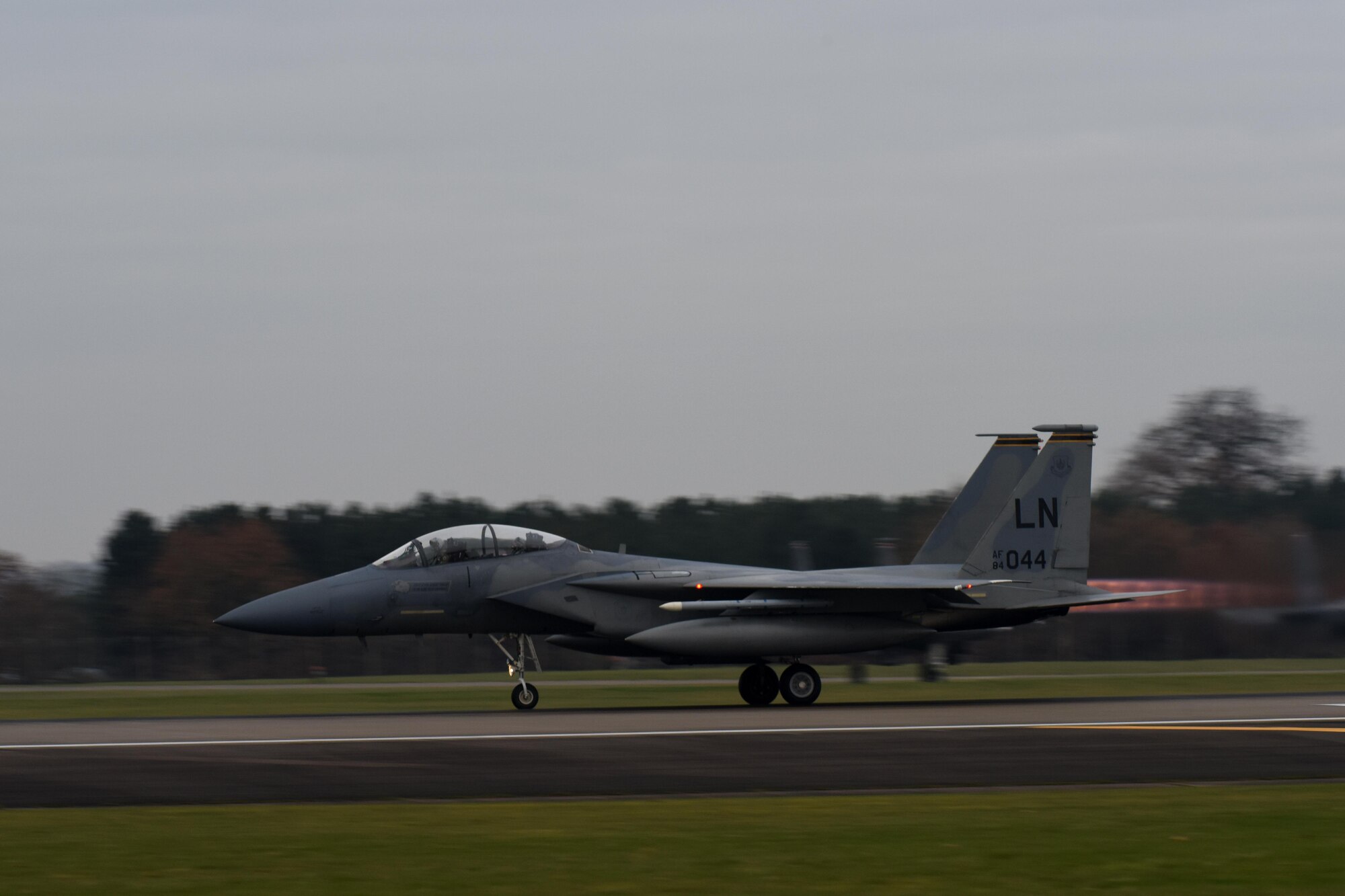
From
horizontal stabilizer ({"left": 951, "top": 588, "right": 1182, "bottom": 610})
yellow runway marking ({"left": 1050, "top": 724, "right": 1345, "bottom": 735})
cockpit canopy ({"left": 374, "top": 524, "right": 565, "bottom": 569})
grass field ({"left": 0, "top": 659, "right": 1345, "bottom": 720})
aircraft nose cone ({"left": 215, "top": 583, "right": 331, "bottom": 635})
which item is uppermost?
cockpit canopy ({"left": 374, "top": 524, "right": 565, "bottom": 569})

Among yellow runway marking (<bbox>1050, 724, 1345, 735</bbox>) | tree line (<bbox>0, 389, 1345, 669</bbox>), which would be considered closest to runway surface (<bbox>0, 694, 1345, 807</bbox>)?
yellow runway marking (<bbox>1050, 724, 1345, 735</bbox>)

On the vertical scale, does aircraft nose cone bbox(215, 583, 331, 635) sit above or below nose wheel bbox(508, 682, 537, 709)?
above

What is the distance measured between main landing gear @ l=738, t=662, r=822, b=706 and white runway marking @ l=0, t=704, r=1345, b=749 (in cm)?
455

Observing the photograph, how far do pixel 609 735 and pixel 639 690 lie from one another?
41.9 ft

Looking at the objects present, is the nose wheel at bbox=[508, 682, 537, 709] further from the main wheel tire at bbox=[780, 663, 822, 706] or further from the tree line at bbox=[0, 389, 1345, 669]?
the tree line at bbox=[0, 389, 1345, 669]

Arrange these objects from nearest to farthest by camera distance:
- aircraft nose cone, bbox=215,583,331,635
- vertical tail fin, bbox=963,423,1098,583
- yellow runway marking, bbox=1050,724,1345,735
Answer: yellow runway marking, bbox=1050,724,1345,735, aircraft nose cone, bbox=215,583,331,635, vertical tail fin, bbox=963,423,1098,583

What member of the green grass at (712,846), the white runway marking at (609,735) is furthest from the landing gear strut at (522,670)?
the green grass at (712,846)

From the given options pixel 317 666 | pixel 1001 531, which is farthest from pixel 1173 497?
pixel 1001 531

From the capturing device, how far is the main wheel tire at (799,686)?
21.7 metres

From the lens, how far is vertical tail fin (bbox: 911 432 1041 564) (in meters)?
23.4

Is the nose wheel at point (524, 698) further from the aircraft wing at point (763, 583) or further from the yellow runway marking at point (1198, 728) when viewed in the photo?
the yellow runway marking at point (1198, 728)

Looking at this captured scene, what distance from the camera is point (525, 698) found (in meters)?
21.5

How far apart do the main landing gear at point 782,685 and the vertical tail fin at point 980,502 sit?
115 inches

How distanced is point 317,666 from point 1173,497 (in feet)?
109
